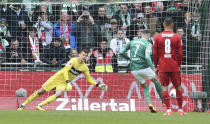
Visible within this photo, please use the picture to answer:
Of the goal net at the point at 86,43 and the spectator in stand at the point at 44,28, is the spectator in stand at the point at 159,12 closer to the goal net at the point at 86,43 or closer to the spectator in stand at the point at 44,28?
the goal net at the point at 86,43

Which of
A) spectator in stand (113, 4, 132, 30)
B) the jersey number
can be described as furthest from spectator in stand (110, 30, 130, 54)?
the jersey number

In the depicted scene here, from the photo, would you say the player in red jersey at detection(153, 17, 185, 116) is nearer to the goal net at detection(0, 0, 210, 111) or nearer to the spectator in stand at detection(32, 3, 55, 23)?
the goal net at detection(0, 0, 210, 111)

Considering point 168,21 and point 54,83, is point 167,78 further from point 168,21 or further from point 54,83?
point 54,83

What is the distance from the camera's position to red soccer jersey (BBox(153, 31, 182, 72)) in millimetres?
11945

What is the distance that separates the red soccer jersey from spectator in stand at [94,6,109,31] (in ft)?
20.2

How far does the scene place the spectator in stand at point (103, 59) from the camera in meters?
17.3

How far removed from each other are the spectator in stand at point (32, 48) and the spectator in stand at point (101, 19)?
2.05 metres

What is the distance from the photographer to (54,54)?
1788cm

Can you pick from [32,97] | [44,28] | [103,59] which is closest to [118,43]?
[103,59]

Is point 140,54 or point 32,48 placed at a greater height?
point 32,48

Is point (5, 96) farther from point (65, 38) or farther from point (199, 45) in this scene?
point (199, 45)

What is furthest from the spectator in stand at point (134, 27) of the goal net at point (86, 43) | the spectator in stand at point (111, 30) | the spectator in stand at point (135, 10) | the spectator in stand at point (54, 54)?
the spectator in stand at point (54, 54)

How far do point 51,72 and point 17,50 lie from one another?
4.92 ft

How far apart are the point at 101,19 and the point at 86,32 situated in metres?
0.76
